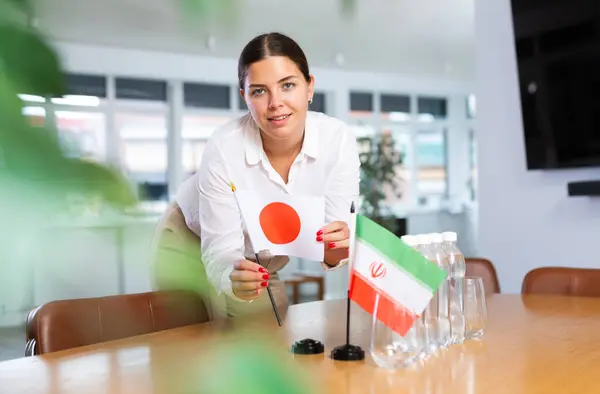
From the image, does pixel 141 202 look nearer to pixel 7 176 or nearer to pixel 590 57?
pixel 7 176

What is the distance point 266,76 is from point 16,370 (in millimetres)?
722

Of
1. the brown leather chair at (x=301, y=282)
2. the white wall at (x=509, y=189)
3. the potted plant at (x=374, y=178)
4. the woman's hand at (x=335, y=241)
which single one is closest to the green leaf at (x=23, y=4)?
the woman's hand at (x=335, y=241)

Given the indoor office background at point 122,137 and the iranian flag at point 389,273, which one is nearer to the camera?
the indoor office background at point 122,137

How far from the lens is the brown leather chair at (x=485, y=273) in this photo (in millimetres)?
2373

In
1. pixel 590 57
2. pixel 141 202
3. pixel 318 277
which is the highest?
pixel 590 57

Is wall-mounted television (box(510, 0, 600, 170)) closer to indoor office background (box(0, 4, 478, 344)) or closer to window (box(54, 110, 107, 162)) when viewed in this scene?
indoor office background (box(0, 4, 478, 344))

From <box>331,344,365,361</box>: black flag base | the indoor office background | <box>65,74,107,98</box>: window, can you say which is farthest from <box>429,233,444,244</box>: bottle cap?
<box>65,74,107,98</box>: window

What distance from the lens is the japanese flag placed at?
790mm

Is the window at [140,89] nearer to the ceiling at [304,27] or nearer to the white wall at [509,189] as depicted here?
the ceiling at [304,27]

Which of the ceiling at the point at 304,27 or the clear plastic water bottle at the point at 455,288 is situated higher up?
the ceiling at the point at 304,27

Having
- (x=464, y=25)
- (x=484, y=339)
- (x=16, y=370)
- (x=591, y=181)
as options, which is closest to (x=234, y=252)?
(x=16, y=370)

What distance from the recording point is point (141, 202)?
0.54ft

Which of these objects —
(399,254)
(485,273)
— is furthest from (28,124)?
(485,273)

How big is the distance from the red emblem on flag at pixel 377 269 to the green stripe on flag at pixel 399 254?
2 cm
